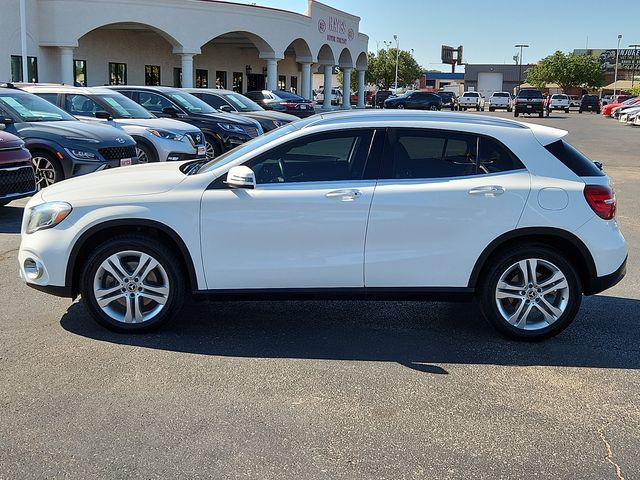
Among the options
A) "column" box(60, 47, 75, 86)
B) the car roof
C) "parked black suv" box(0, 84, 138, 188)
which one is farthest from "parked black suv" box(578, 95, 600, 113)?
the car roof

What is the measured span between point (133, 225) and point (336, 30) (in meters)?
44.1

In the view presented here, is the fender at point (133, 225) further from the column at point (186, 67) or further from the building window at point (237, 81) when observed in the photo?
the building window at point (237, 81)

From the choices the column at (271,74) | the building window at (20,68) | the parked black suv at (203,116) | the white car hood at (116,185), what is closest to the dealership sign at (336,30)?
the column at (271,74)

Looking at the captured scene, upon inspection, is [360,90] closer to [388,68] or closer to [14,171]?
[388,68]

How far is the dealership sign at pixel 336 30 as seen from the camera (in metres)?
44.5

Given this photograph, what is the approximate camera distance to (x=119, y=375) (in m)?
4.67

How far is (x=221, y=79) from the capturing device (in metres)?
44.2

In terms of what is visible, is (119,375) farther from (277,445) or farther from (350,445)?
(350,445)

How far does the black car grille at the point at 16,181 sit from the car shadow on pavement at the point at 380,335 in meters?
4.11

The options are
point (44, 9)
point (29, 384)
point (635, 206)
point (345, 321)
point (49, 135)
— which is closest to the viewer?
point (29, 384)

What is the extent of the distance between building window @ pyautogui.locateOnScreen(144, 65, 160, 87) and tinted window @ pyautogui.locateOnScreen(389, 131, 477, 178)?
3401 centimetres

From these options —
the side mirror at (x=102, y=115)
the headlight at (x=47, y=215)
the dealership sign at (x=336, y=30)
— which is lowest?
the headlight at (x=47, y=215)

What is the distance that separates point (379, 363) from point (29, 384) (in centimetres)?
228

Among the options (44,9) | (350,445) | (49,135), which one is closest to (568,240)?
(350,445)
